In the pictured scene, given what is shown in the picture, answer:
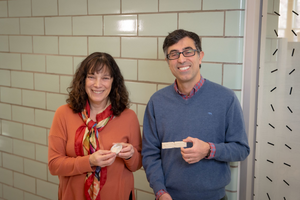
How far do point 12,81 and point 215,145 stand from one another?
1799mm

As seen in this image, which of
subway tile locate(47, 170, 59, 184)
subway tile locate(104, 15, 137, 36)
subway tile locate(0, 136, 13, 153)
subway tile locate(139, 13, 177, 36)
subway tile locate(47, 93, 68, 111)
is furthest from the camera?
subway tile locate(0, 136, 13, 153)

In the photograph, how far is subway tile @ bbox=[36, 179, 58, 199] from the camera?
83.9 inches

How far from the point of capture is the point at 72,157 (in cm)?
124

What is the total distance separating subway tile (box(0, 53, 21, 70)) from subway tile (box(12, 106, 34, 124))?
0.33 meters

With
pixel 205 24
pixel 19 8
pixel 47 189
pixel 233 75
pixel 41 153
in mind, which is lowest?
pixel 47 189

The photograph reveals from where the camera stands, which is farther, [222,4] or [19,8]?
[19,8]

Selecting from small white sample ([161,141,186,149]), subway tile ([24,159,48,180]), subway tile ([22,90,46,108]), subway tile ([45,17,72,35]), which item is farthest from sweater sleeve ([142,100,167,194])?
subway tile ([24,159,48,180])

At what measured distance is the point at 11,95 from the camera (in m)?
2.25

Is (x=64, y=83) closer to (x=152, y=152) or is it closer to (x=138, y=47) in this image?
(x=138, y=47)

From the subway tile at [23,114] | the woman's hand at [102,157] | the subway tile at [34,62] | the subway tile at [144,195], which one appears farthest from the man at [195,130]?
the subway tile at [23,114]

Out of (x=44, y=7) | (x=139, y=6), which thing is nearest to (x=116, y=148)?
(x=139, y=6)

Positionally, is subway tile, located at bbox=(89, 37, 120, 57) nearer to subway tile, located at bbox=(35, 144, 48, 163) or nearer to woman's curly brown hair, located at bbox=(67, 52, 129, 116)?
woman's curly brown hair, located at bbox=(67, 52, 129, 116)

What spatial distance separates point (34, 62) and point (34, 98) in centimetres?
28

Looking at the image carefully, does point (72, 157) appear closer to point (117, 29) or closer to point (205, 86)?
point (205, 86)
